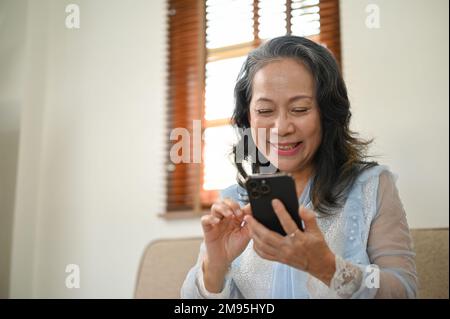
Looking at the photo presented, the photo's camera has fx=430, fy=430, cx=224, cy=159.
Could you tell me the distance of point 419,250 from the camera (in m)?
0.94

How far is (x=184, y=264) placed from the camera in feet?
3.66

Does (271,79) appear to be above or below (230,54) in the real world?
below

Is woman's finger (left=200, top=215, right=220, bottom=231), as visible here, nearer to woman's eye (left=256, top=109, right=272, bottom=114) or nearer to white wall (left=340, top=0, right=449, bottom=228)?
woman's eye (left=256, top=109, right=272, bottom=114)

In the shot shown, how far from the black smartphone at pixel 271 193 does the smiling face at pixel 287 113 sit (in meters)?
0.18

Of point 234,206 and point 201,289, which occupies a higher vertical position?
point 234,206

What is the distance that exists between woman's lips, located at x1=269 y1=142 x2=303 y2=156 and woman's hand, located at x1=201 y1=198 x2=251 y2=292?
0.15 meters

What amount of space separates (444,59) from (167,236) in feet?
2.88

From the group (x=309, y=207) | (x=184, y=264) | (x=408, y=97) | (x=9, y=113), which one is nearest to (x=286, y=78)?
(x=309, y=207)

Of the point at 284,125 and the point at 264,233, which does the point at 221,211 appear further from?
the point at 284,125

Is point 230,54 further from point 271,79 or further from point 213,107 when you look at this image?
point 271,79

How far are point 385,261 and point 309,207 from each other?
6.0 inches

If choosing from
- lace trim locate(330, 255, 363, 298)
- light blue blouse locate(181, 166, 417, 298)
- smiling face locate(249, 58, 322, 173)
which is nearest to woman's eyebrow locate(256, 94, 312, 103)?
smiling face locate(249, 58, 322, 173)

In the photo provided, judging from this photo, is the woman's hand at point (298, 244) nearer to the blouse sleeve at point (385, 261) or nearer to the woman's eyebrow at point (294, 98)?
the blouse sleeve at point (385, 261)

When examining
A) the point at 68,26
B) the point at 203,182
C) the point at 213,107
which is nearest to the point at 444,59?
the point at 213,107
